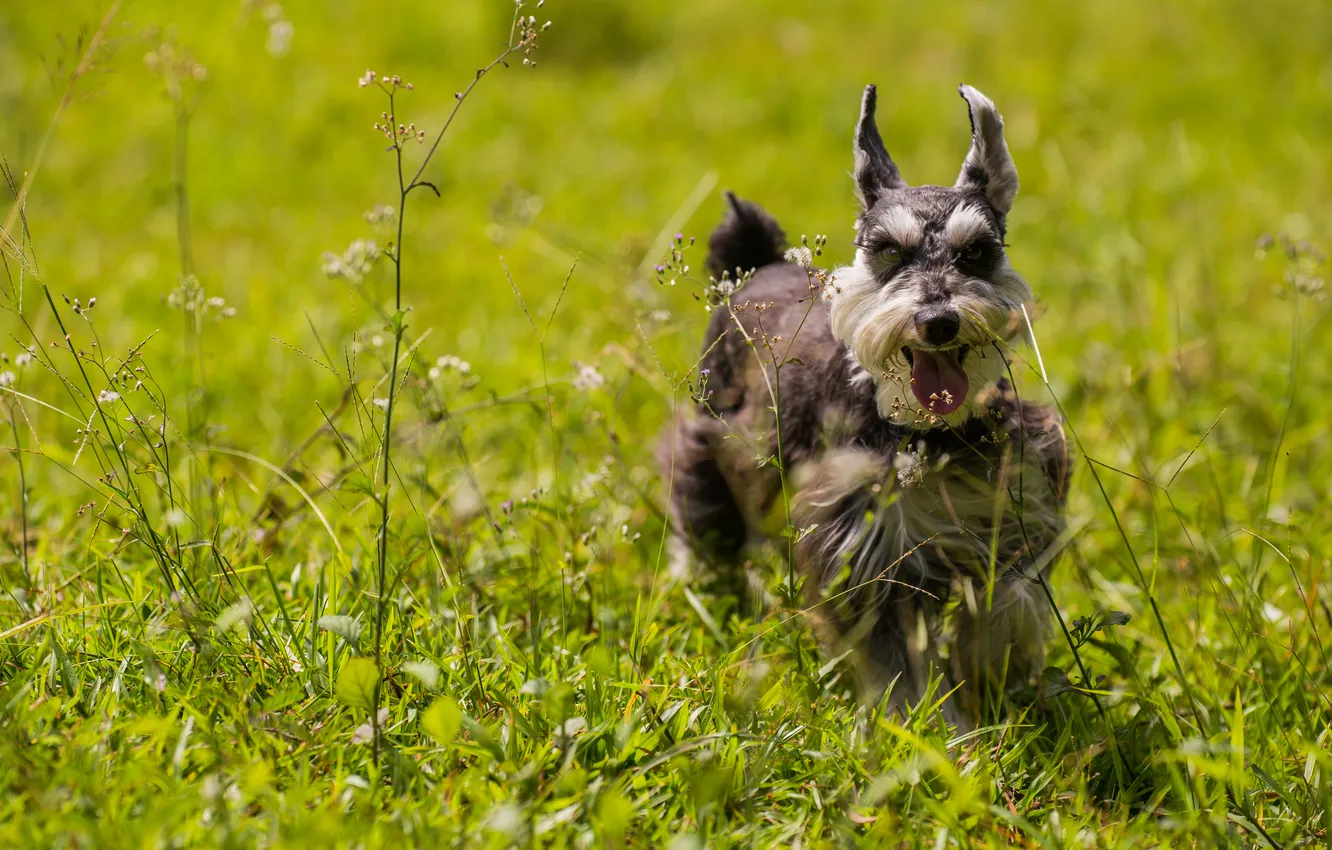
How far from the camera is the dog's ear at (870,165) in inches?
122

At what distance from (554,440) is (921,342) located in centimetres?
111

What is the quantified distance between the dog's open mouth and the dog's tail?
3.70ft

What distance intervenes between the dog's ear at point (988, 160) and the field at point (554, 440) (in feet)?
2.76

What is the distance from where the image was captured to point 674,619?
3.66 m

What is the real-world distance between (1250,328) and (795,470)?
358 cm

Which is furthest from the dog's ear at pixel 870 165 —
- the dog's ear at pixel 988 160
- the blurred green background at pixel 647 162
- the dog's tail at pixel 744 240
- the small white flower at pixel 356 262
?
the small white flower at pixel 356 262

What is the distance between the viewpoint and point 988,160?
3018mm

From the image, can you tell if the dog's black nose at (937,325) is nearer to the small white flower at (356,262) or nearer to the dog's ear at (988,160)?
the dog's ear at (988,160)

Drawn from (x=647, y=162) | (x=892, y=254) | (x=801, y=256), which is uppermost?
(x=801, y=256)

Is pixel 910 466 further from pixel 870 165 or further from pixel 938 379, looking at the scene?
pixel 870 165

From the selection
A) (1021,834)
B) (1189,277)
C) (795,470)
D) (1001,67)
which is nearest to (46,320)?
(795,470)

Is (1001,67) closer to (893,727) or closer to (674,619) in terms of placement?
(674,619)

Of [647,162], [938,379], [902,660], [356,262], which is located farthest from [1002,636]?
[647,162]

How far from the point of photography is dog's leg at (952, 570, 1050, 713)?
10.4 ft
